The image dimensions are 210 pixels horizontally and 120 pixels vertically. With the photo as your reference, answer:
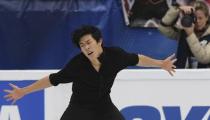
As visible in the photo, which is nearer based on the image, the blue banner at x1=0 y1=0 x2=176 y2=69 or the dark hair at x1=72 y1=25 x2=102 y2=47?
the dark hair at x1=72 y1=25 x2=102 y2=47

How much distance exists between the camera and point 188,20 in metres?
3.63

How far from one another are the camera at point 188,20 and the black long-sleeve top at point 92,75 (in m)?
0.97

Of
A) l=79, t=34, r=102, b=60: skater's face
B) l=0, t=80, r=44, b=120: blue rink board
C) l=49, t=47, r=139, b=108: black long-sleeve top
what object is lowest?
l=0, t=80, r=44, b=120: blue rink board

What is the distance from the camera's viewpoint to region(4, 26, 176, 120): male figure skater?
2639 mm

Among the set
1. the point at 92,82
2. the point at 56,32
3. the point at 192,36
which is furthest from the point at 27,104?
the point at 56,32

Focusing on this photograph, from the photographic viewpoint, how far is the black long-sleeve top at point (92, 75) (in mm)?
2672

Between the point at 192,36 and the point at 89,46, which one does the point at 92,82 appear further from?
the point at 192,36

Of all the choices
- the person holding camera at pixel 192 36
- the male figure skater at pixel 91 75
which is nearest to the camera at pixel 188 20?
the person holding camera at pixel 192 36

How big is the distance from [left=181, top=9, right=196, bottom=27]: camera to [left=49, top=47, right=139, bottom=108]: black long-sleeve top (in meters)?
0.97

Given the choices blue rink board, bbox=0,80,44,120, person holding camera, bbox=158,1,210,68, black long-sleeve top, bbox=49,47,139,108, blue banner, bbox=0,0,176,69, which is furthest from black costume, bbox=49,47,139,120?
blue banner, bbox=0,0,176,69

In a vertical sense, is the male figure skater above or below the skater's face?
below

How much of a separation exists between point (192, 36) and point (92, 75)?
110cm

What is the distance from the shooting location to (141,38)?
490 cm

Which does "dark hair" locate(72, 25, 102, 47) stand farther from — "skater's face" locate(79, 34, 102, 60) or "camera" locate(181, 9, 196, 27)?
"camera" locate(181, 9, 196, 27)
